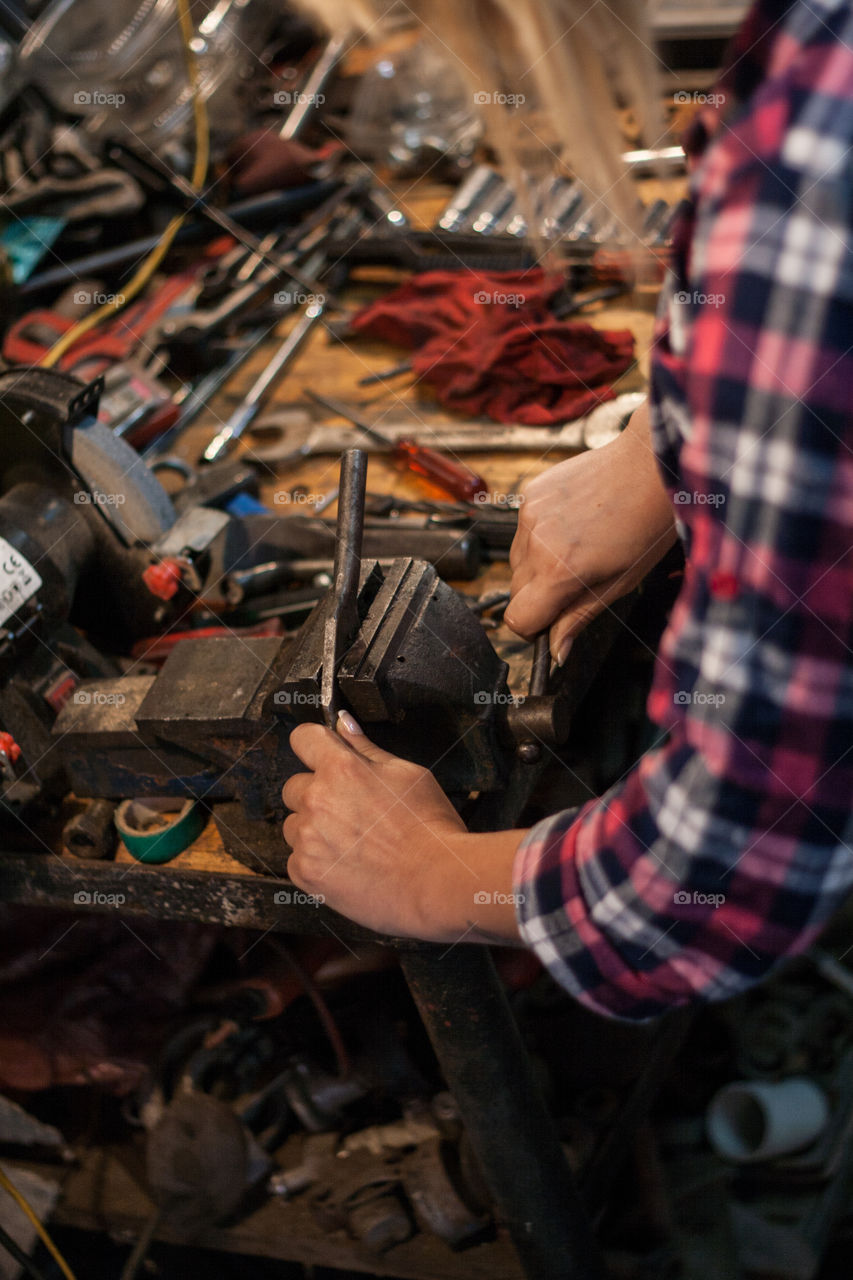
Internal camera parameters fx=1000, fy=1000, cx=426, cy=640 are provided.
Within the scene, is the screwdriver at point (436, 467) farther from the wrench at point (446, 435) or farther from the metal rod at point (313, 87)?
the metal rod at point (313, 87)

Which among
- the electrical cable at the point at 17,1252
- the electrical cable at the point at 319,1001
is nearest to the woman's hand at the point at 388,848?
the electrical cable at the point at 319,1001

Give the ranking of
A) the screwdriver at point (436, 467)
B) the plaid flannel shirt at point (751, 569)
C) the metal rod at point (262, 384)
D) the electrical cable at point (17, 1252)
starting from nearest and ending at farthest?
the plaid flannel shirt at point (751, 569) < the electrical cable at point (17, 1252) < the screwdriver at point (436, 467) < the metal rod at point (262, 384)

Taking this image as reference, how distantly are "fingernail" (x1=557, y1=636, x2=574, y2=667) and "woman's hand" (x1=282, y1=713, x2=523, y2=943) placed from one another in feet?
0.80

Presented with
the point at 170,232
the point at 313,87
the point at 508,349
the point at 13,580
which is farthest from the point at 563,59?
the point at 313,87

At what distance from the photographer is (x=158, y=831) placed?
3.69 ft

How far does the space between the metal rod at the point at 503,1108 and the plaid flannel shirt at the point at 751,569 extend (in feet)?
1.33

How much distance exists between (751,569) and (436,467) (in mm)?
1092

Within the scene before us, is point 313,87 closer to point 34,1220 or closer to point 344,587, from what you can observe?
point 344,587

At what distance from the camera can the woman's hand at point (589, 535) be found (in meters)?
1.05

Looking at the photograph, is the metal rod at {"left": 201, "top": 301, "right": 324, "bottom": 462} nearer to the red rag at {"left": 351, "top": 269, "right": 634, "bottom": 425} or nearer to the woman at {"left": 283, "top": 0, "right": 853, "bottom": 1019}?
the red rag at {"left": 351, "top": 269, "right": 634, "bottom": 425}

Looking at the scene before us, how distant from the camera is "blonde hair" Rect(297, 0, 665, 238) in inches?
23.1

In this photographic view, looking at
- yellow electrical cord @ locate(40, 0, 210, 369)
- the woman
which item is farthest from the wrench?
the woman

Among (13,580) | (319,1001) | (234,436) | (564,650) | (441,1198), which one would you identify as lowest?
(441,1198)

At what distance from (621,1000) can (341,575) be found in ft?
1.62
